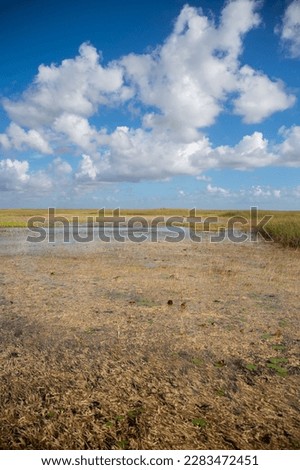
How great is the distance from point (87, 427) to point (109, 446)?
0.47 meters

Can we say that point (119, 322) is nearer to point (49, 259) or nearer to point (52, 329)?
point (52, 329)

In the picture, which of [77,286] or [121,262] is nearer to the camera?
[77,286]

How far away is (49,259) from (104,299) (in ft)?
33.5

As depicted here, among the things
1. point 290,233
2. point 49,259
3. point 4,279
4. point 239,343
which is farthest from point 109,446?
point 290,233

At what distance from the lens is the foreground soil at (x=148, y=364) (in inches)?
183

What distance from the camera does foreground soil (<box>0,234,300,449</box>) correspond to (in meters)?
4.66

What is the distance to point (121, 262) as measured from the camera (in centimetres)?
1958

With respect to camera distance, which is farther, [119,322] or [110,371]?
[119,322]

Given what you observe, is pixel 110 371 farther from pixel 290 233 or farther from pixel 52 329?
pixel 290 233

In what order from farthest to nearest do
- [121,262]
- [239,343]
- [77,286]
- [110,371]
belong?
[121,262], [77,286], [239,343], [110,371]

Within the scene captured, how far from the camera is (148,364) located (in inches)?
263
